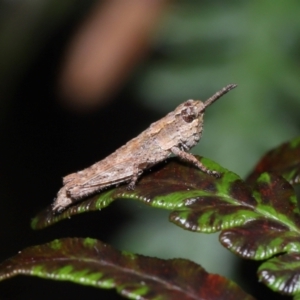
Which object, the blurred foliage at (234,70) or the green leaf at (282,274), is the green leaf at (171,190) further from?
the blurred foliage at (234,70)

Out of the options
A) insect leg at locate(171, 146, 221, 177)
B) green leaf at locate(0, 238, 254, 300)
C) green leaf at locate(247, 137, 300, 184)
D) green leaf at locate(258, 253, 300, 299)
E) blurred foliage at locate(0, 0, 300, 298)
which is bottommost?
green leaf at locate(0, 238, 254, 300)

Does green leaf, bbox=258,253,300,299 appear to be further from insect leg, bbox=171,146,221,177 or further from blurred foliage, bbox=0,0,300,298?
blurred foliage, bbox=0,0,300,298

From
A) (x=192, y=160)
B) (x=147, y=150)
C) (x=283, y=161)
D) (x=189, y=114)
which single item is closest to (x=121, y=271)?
(x=192, y=160)

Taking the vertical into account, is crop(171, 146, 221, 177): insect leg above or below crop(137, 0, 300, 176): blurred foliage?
below

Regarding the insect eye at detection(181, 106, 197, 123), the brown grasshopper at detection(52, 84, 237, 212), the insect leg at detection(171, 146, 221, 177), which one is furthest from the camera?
the insect eye at detection(181, 106, 197, 123)

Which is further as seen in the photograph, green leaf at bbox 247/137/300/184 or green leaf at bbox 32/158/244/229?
green leaf at bbox 247/137/300/184

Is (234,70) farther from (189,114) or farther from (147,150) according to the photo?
(147,150)

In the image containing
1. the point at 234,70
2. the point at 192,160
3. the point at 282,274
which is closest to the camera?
A: the point at 282,274

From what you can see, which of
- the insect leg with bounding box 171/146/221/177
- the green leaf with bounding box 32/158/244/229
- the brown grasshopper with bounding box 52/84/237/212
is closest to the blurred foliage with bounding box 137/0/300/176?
the brown grasshopper with bounding box 52/84/237/212
